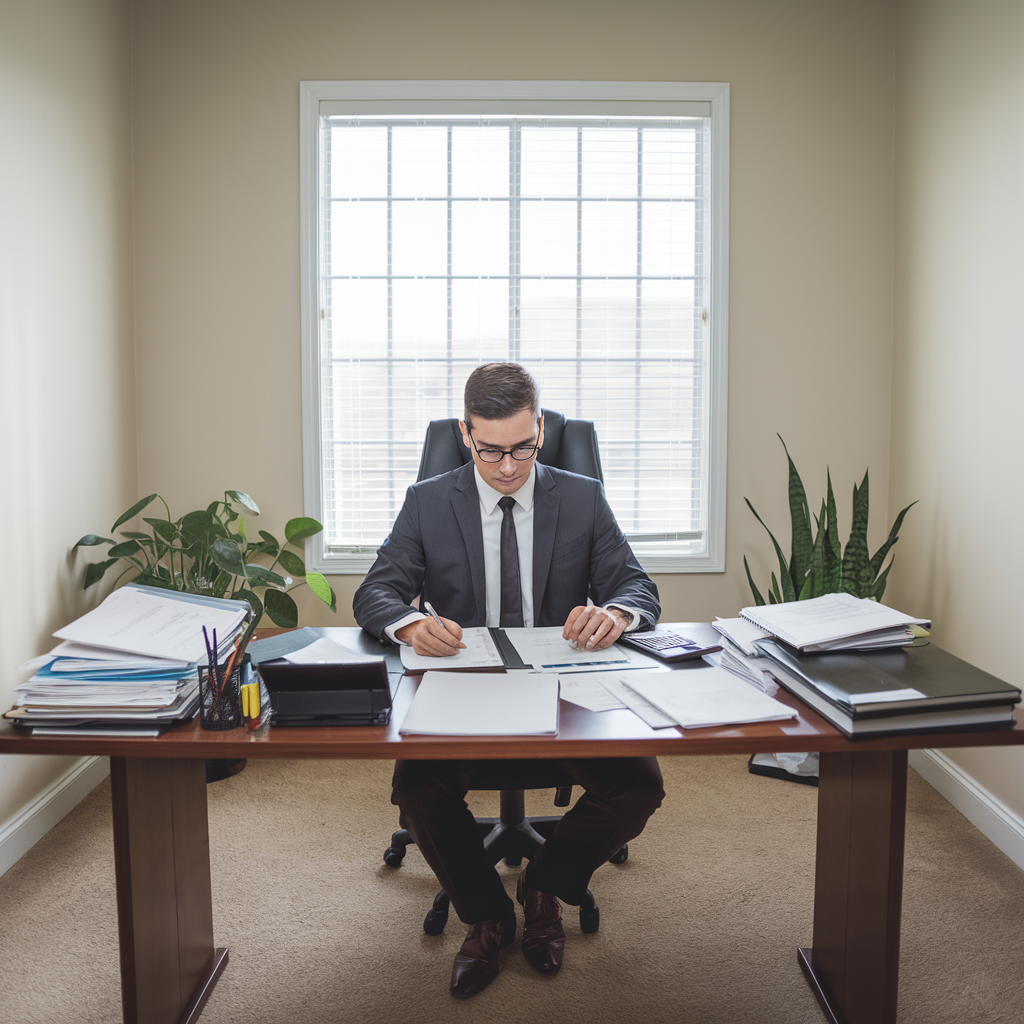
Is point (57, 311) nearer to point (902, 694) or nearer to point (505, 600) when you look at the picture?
point (505, 600)

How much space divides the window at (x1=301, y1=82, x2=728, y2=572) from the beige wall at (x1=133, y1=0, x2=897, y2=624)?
0.32 ft

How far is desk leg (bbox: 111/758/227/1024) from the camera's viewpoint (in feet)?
4.12

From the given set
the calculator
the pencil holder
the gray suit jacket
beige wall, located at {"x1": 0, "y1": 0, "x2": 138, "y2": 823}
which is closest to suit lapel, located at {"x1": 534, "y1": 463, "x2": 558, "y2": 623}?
the gray suit jacket

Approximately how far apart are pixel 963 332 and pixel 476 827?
213 cm

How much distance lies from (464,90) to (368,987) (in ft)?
9.23

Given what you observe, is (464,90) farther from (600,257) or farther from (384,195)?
(600,257)

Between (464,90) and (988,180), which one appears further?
(464,90)

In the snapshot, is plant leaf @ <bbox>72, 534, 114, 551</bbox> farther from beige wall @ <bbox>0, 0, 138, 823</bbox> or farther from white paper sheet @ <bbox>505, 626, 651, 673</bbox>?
white paper sheet @ <bbox>505, 626, 651, 673</bbox>

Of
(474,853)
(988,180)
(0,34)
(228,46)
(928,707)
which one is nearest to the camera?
(928,707)

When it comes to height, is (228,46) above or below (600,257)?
above

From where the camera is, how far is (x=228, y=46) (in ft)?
9.02

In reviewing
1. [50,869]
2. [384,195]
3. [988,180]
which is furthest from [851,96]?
[50,869]

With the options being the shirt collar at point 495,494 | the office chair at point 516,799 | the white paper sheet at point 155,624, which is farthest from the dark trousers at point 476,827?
the shirt collar at point 495,494

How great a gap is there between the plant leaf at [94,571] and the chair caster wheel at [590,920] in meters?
1.83
